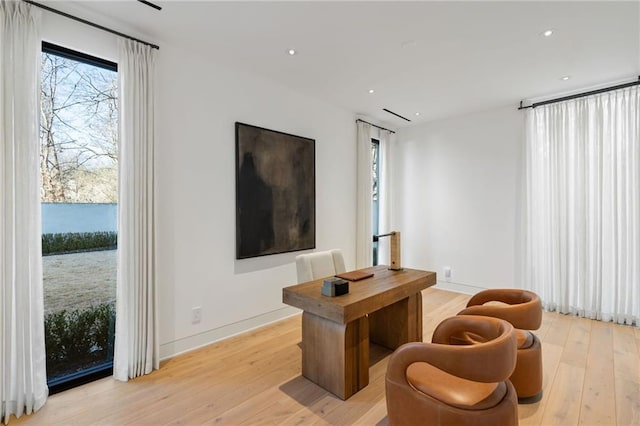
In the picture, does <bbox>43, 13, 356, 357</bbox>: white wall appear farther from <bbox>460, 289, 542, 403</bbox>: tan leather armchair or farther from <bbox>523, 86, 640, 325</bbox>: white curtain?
<bbox>523, 86, 640, 325</bbox>: white curtain

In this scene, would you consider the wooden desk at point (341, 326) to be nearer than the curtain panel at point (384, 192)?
Yes

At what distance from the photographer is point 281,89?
3.67 m

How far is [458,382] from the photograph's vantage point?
168 centimetres

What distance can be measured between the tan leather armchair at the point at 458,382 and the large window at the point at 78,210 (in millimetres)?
2365

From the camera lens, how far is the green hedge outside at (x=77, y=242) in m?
2.26

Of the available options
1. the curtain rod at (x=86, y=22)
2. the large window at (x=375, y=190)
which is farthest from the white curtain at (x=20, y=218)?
the large window at (x=375, y=190)

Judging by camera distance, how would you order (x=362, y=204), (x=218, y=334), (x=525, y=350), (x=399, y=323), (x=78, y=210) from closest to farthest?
(x=525, y=350)
(x=78, y=210)
(x=399, y=323)
(x=218, y=334)
(x=362, y=204)

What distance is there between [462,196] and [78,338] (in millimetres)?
4989

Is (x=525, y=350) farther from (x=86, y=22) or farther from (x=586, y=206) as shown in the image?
(x=86, y=22)

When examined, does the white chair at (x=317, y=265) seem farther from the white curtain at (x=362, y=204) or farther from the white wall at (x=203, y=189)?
the white curtain at (x=362, y=204)

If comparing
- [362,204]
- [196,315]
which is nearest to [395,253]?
[362,204]

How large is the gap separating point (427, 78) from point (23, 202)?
376cm

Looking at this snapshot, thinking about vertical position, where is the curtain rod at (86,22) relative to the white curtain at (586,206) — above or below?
above

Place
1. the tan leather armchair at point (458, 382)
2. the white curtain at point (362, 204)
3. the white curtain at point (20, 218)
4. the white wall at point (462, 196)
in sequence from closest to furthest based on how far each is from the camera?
1. the tan leather armchair at point (458, 382)
2. the white curtain at point (20, 218)
3. the white wall at point (462, 196)
4. the white curtain at point (362, 204)
